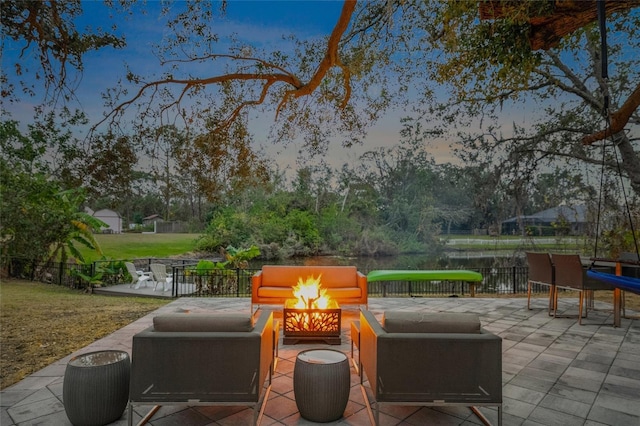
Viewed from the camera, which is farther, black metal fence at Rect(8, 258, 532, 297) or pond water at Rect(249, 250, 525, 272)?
pond water at Rect(249, 250, 525, 272)

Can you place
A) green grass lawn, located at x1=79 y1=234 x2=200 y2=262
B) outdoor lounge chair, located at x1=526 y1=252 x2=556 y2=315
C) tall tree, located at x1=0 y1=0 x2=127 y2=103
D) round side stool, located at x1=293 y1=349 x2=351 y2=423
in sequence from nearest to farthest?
round side stool, located at x1=293 y1=349 x2=351 y2=423, tall tree, located at x1=0 y1=0 x2=127 y2=103, outdoor lounge chair, located at x1=526 y1=252 x2=556 y2=315, green grass lawn, located at x1=79 y1=234 x2=200 y2=262

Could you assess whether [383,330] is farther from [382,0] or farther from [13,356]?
[382,0]

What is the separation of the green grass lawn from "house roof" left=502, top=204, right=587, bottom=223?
11574mm

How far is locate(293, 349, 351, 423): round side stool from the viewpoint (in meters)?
2.58

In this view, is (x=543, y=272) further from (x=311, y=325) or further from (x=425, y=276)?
(x=311, y=325)

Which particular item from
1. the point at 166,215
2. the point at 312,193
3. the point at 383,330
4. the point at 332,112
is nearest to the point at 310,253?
the point at 312,193

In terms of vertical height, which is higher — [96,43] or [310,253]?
[96,43]

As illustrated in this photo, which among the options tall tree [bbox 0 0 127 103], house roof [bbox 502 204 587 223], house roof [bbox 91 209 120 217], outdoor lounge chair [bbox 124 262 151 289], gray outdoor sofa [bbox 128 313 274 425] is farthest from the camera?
house roof [bbox 91 209 120 217]

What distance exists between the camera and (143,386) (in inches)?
93.6

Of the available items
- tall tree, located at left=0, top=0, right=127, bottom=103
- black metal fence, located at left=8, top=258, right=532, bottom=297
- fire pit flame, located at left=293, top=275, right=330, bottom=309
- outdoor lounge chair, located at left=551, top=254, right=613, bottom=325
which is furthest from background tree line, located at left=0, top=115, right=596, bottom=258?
fire pit flame, located at left=293, top=275, right=330, bottom=309

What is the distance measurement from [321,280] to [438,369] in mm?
3782

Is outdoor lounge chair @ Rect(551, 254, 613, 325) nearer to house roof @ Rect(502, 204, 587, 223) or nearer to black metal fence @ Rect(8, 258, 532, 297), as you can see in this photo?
black metal fence @ Rect(8, 258, 532, 297)

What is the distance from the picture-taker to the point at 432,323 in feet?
8.19

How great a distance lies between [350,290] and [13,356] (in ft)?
13.4
